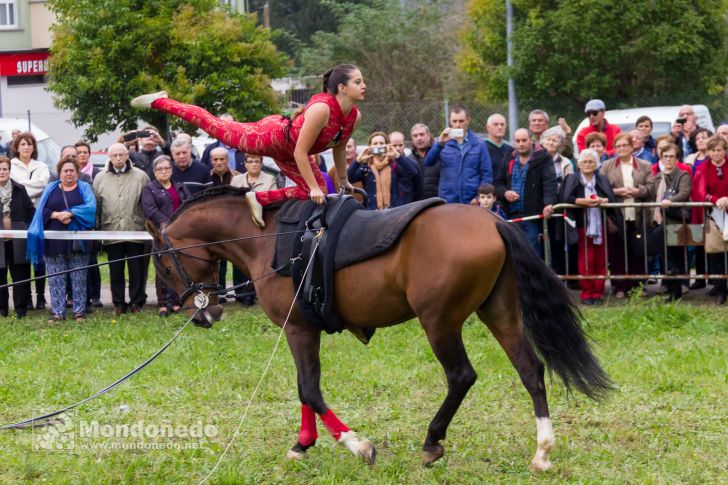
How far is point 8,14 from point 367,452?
27.9m

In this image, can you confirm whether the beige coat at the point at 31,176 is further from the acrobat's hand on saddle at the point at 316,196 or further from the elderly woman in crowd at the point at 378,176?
the acrobat's hand on saddle at the point at 316,196

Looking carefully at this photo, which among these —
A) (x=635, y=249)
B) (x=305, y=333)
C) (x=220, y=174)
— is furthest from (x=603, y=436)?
(x=220, y=174)

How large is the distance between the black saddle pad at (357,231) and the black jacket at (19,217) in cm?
632

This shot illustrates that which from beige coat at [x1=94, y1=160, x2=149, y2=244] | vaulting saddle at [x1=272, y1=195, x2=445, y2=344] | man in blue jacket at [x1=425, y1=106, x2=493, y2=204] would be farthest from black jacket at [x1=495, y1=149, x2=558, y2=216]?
vaulting saddle at [x1=272, y1=195, x2=445, y2=344]

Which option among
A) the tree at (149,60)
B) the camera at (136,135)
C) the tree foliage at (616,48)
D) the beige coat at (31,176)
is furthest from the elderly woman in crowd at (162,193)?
the tree foliage at (616,48)

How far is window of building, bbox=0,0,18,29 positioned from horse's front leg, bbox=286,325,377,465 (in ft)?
88.6

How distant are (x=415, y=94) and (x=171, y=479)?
97.6 ft

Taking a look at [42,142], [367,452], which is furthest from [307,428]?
[42,142]

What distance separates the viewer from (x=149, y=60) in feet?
68.6

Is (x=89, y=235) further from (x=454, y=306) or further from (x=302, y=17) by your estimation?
(x=302, y=17)

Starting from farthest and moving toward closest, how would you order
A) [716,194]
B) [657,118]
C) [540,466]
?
[657,118], [716,194], [540,466]

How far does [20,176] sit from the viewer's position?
41.9ft

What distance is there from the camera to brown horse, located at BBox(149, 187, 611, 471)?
6371mm

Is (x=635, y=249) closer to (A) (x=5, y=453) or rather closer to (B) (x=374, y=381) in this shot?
(B) (x=374, y=381)
